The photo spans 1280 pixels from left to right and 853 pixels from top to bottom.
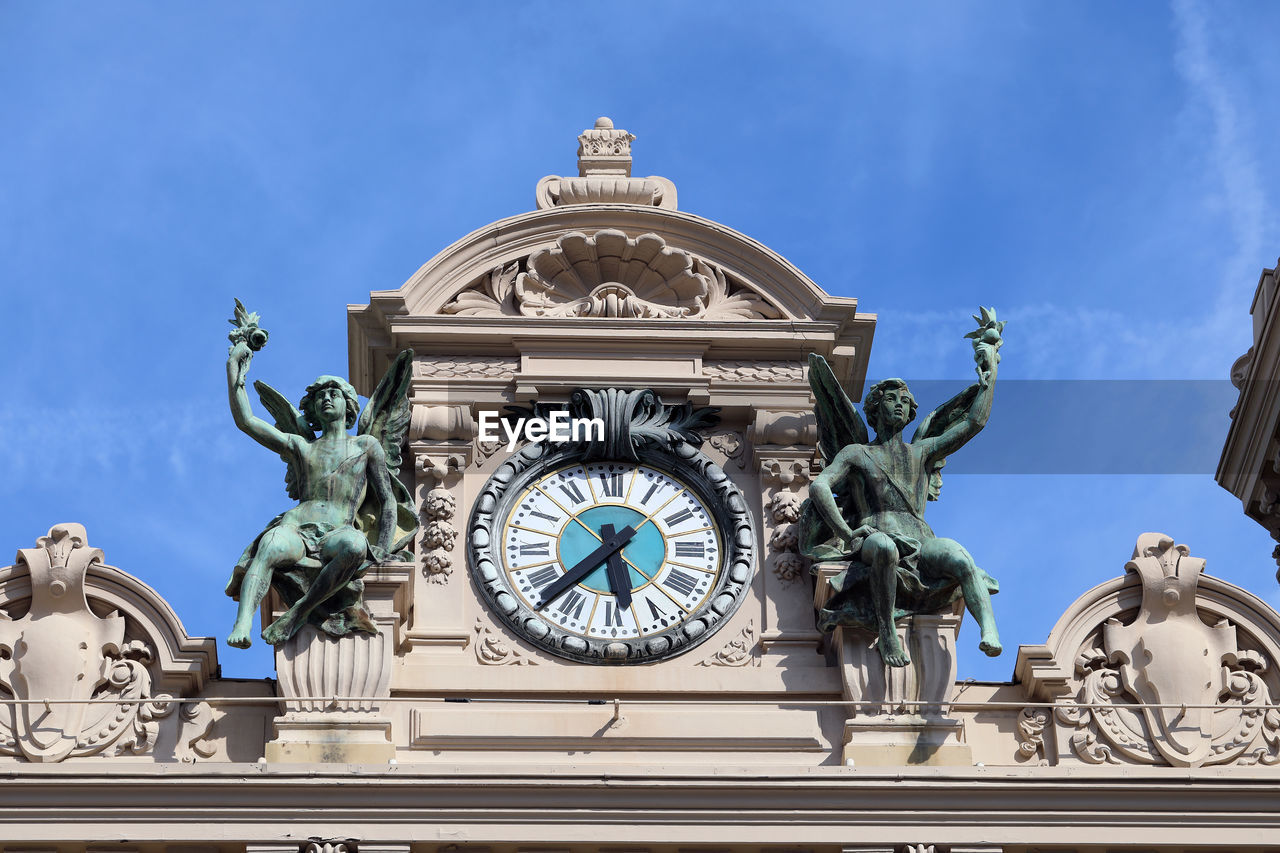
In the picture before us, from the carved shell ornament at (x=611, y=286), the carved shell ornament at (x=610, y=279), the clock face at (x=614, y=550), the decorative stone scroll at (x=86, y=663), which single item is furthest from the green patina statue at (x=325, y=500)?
the carved shell ornament at (x=610, y=279)

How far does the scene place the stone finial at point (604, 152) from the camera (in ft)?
74.4

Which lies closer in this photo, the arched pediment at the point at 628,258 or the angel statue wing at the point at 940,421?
the angel statue wing at the point at 940,421

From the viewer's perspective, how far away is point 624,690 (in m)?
19.6

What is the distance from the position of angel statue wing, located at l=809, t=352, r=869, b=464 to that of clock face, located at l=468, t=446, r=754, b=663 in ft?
2.59

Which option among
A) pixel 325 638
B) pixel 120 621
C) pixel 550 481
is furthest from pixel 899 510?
pixel 120 621

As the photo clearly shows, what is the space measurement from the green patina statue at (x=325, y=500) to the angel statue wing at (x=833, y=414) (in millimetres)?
2957

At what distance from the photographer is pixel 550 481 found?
68.7ft

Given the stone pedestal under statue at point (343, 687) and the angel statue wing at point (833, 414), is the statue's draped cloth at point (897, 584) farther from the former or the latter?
the stone pedestal under statue at point (343, 687)

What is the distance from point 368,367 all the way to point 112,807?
4.60 meters

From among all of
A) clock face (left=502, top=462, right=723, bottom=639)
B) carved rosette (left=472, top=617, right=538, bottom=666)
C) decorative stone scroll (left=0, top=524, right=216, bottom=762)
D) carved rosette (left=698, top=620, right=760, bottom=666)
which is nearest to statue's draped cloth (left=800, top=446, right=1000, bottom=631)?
carved rosette (left=698, top=620, right=760, bottom=666)

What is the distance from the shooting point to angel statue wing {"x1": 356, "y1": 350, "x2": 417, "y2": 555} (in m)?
20.3

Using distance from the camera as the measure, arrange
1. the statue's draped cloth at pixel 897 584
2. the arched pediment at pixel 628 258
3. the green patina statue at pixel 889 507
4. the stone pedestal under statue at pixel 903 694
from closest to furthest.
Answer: the stone pedestal under statue at pixel 903 694
the green patina statue at pixel 889 507
the statue's draped cloth at pixel 897 584
the arched pediment at pixel 628 258

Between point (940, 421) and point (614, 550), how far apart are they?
2554 millimetres

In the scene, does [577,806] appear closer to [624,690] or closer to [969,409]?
[624,690]
